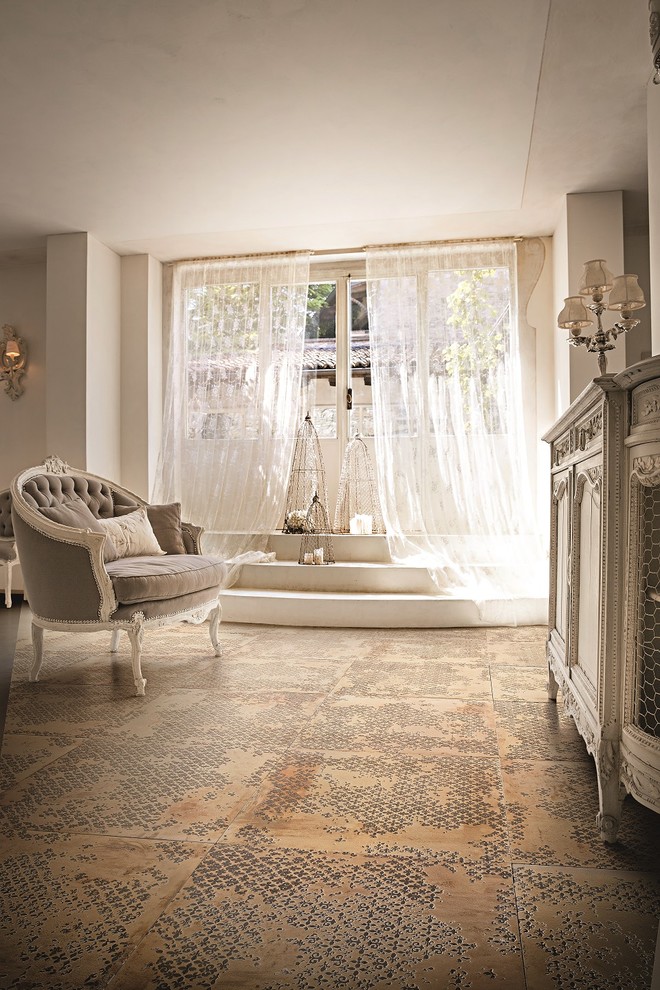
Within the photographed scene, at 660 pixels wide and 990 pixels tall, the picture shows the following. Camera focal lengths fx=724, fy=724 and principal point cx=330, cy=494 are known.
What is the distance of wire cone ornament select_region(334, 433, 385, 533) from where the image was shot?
6086mm

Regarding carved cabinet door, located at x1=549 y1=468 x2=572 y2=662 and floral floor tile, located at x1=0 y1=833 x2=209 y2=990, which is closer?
floral floor tile, located at x1=0 y1=833 x2=209 y2=990

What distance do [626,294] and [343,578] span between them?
9.07 feet

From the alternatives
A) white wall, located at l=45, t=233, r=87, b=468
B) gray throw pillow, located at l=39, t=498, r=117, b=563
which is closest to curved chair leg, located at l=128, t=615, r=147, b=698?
gray throw pillow, located at l=39, t=498, r=117, b=563

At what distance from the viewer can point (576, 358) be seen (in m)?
4.91

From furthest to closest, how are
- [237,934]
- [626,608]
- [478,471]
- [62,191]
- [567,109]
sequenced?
[478,471], [62,191], [567,109], [626,608], [237,934]

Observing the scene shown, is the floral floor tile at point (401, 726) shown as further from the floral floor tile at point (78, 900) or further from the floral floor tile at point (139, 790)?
the floral floor tile at point (78, 900)

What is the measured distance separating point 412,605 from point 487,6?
11.1ft

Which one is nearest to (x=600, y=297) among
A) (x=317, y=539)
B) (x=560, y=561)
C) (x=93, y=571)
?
(x=560, y=561)

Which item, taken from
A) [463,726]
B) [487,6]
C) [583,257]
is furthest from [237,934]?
[583,257]

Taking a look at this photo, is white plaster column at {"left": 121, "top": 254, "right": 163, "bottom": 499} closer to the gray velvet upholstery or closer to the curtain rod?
the curtain rod

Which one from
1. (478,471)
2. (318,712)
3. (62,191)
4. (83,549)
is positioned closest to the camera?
(318,712)

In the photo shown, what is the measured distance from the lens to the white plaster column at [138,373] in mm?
6082

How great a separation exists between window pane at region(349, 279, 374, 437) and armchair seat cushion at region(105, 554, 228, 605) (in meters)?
2.51

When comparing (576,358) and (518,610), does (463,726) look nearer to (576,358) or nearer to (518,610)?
(518,610)
